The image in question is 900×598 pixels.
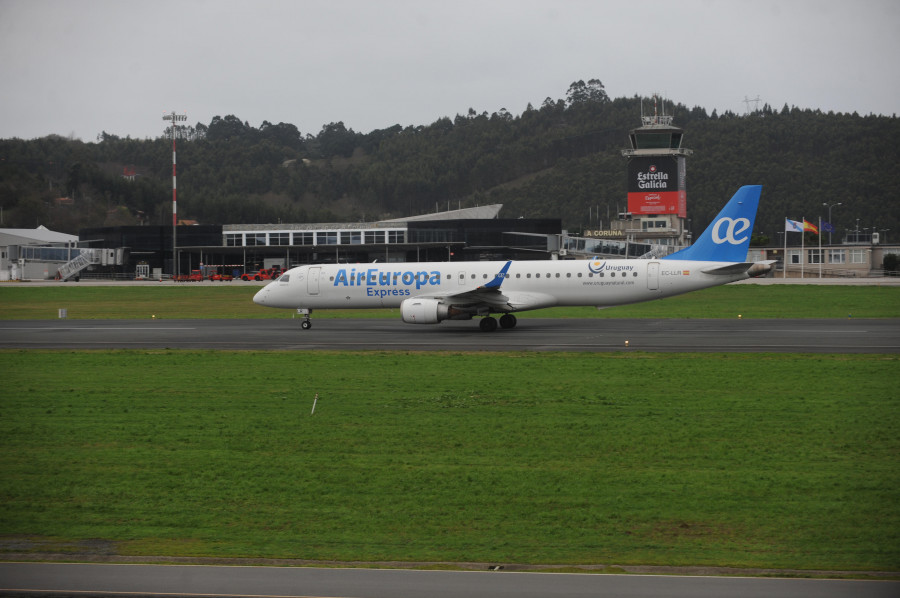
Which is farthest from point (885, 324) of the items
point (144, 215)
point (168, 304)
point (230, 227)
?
point (144, 215)

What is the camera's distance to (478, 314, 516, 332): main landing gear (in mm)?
37094

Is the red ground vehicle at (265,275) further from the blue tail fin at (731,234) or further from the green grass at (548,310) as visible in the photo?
the blue tail fin at (731,234)

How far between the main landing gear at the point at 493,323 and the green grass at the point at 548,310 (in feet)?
30.5

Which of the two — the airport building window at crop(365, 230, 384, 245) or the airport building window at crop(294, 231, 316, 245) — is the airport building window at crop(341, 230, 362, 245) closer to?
the airport building window at crop(365, 230, 384, 245)

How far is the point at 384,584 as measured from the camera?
897 centimetres

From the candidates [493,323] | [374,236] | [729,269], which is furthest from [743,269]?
[374,236]

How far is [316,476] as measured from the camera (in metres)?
13.3

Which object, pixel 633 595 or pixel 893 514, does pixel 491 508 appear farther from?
pixel 893 514

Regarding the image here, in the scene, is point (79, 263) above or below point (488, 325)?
above

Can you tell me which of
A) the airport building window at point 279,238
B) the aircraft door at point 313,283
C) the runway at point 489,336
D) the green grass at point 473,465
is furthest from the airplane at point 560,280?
the airport building window at point 279,238

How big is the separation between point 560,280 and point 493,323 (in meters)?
3.53

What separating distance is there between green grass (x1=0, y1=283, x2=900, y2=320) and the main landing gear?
30.5ft

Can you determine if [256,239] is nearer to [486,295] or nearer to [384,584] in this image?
[486,295]

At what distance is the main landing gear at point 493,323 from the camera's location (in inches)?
1460
